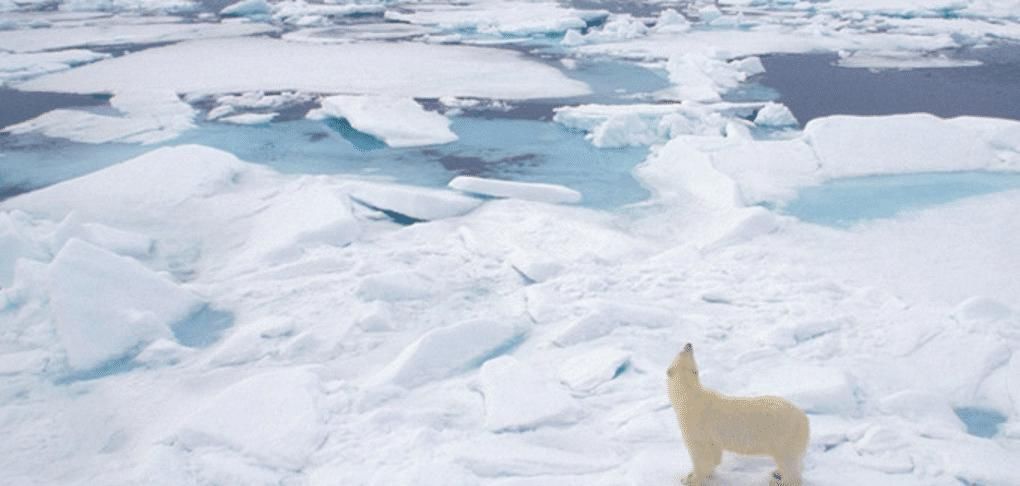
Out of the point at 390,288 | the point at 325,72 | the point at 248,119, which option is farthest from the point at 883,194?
the point at 325,72

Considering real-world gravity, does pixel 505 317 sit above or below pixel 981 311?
below

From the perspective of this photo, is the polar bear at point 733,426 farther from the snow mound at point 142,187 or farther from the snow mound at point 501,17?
the snow mound at point 501,17

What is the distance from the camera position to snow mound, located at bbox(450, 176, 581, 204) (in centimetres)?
568

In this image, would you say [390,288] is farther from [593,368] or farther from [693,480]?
[693,480]

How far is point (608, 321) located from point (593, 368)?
1.49 ft

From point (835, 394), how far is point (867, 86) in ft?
24.5

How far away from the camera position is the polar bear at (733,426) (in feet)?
7.80

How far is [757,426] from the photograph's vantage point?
2381 mm

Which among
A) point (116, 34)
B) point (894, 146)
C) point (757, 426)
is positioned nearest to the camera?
point (757, 426)

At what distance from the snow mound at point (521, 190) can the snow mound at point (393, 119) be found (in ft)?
5.38

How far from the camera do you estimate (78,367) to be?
352 cm

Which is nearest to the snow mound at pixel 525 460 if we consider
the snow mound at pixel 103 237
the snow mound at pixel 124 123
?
the snow mound at pixel 103 237

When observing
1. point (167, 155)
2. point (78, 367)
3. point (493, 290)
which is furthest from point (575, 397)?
point (167, 155)

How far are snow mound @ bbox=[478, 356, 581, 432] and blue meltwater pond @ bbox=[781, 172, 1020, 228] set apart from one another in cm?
285
